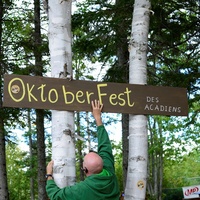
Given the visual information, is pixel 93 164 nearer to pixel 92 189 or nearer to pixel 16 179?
pixel 92 189

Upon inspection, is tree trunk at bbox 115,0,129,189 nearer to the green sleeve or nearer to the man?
the green sleeve

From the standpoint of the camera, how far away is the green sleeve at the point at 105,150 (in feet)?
12.7

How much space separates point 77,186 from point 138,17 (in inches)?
92.3

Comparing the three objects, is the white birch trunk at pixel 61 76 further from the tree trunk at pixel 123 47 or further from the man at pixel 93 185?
the tree trunk at pixel 123 47

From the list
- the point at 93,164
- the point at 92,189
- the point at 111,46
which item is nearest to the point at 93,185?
the point at 92,189

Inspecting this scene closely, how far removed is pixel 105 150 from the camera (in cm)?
398

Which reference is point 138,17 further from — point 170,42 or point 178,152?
point 178,152

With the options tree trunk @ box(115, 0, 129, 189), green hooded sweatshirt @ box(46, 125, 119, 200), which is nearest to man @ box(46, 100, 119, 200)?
green hooded sweatshirt @ box(46, 125, 119, 200)

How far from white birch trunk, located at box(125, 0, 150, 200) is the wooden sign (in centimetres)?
21

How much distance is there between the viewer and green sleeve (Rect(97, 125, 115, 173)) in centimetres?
387

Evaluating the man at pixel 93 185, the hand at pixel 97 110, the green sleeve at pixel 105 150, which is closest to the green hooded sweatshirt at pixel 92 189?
the man at pixel 93 185

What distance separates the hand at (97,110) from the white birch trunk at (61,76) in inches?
8.9

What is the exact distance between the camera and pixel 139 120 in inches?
177

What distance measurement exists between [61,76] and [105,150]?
86 cm
